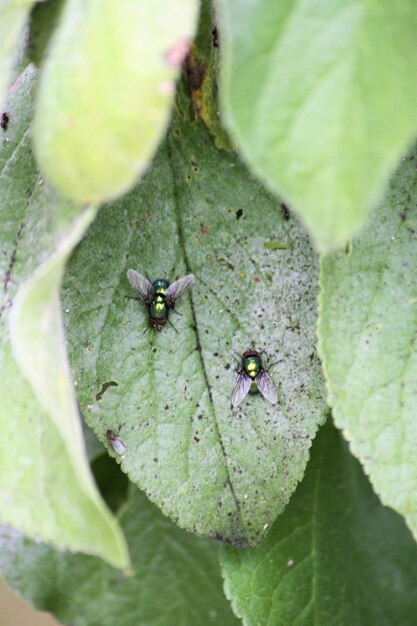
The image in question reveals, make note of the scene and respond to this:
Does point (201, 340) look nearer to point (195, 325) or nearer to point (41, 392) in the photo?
point (195, 325)

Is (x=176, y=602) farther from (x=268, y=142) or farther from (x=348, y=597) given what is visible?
(x=268, y=142)

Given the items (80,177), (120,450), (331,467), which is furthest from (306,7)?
(331,467)

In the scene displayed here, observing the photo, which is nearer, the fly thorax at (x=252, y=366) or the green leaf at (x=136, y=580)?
the fly thorax at (x=252, y=366)

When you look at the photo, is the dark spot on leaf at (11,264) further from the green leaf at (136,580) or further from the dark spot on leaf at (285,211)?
the green leaf at (136,580)

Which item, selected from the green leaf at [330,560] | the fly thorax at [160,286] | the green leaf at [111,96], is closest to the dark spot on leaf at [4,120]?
the fly thorax at [160,286]

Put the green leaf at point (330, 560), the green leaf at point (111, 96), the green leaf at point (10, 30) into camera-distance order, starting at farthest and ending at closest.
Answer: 1. the green leaf at point (330, 560)
2. the green leaf at point (10, 30)
3. the green leaf at point (111, 96)

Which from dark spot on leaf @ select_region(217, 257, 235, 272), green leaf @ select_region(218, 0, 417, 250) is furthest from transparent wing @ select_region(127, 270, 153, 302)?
green leaf @ select_region(218, 0, 417, 250)
